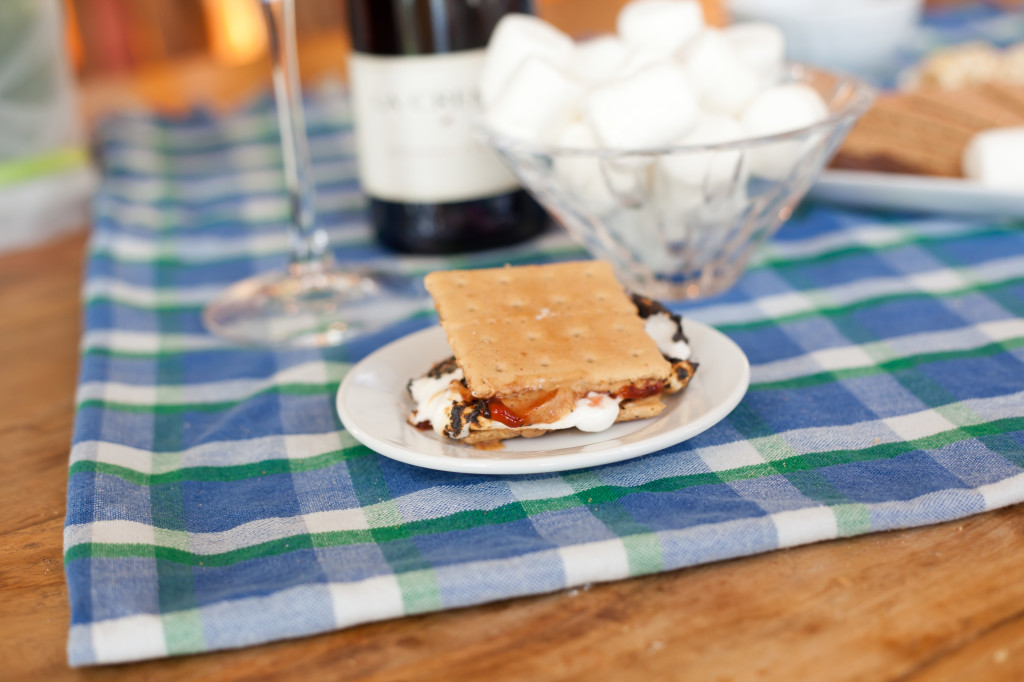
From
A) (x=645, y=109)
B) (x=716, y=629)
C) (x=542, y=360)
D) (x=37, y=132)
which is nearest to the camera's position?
(x=716, y=629)

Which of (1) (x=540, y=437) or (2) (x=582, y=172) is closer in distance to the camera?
(1) (x=540, y=437)

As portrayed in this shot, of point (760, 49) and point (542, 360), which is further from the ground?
point (760, 49)

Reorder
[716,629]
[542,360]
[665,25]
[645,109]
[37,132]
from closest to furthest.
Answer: [716,629] < [542,360] < [645,109] < [665,25] < [37,132]

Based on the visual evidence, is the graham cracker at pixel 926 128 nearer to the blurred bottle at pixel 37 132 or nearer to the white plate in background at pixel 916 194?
the white plate in background at pixel 916 194

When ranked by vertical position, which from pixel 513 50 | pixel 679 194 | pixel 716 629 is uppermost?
pixel 513 50

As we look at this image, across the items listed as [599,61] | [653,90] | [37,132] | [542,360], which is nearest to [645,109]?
[653,90]

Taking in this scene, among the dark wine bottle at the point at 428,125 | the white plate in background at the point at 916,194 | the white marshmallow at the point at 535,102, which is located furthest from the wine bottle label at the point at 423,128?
the white plate in background at the point at 916,194

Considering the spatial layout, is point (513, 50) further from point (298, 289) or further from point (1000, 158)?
point (1000, 158)
